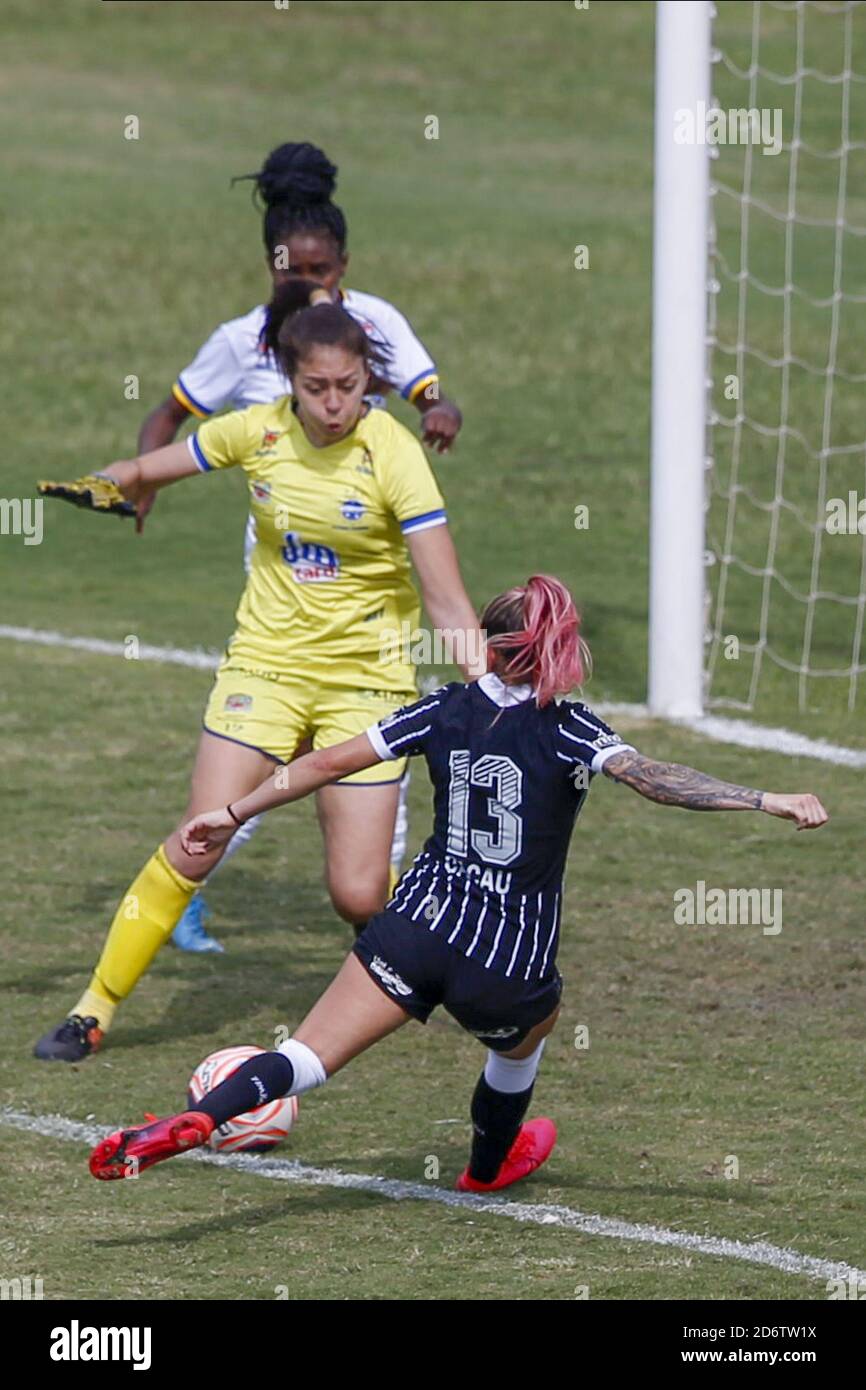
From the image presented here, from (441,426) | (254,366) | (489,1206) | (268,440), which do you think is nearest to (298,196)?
(254,366)

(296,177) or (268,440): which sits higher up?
(296,177)

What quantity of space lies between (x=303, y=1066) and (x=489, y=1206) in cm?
67

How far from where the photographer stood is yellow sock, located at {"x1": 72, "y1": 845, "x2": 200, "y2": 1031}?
21.7 feet

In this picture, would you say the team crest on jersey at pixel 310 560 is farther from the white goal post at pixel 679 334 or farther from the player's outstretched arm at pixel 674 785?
the white goal post at pixel 679 334

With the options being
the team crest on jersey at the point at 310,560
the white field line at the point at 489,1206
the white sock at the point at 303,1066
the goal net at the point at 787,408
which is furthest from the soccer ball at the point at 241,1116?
the goal net at the point at 787,408

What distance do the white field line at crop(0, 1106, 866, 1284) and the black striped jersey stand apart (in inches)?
24.9

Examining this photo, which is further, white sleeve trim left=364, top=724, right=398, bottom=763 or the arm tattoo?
white sleeve trim left=364, top=724, right=398, bottom=763

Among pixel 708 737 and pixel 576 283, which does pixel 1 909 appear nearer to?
pixel 708 737

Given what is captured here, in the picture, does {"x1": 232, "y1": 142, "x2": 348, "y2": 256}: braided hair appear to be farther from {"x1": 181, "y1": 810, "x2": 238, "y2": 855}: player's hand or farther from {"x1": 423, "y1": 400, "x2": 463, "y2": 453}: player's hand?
{"x1": 181, "y1": 810, "x2": 238, "y2": 855}: player's hand

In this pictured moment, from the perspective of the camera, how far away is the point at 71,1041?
671cm

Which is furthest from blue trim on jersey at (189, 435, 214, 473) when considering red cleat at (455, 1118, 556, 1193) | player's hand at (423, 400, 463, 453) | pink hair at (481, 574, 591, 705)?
red cleat at (455, 1118, 556, 1193)

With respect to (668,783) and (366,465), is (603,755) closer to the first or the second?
(668,783)
